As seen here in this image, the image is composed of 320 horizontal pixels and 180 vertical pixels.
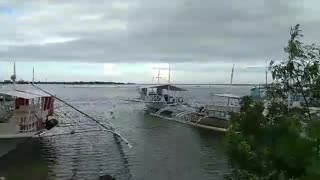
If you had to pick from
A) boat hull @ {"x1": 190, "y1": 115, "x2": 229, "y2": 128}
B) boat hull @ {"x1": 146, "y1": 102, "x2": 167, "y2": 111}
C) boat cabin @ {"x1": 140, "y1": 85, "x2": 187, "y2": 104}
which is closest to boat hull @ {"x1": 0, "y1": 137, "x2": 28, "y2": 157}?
boat hull @ {"x1": 190, "y1": 115, "x2": 229, "y2": 128}

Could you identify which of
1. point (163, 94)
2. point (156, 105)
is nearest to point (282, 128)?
point (156, 105)

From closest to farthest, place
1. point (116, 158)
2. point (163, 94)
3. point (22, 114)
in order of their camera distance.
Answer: point (22, 114), point (116, 158), point (163, 94)

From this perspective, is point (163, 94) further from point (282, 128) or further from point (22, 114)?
point (282, 128)

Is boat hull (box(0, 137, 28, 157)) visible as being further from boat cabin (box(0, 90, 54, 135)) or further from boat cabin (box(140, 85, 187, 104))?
boat cabin (box(140, 85, 187, 104))

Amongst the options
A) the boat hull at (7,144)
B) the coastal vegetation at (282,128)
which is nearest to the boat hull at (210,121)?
the boat hull at (7,144)

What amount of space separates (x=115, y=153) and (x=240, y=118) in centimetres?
2276

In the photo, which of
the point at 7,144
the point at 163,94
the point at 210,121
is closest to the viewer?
the point at 7,144

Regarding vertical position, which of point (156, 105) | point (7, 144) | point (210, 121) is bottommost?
point (210, 121)

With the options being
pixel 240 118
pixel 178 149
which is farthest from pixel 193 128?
pixel 240 118

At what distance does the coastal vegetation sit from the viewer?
18.5 feet

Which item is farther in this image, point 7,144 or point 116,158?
point 116,158

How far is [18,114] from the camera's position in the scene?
85.6 feet

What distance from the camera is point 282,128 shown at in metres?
6.56

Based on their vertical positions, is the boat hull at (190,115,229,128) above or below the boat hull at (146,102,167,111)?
below
